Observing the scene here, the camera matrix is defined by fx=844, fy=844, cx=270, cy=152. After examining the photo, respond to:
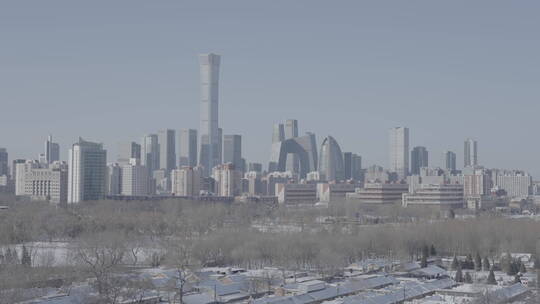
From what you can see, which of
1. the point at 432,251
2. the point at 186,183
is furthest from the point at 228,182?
the point at 432,251

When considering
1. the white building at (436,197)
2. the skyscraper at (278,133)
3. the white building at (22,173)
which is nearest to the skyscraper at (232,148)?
the skyscraper at (278,133)

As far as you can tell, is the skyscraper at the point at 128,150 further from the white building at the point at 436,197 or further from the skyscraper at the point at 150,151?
the white building at the point at 436,197

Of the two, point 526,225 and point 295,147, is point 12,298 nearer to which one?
point 526,225

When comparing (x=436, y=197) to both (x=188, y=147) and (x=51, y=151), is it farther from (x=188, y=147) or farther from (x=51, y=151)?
(x=188, y=147)

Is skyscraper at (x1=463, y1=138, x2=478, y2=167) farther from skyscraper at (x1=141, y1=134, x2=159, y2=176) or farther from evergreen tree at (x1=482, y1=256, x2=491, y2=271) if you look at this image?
evergreen tree at (x1=482, y1=256, x2=491, y2=271)

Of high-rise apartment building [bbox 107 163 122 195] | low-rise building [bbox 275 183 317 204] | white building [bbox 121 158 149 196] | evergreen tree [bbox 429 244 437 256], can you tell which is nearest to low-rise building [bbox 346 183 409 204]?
low-rise building [bbox 275 183 317 204]

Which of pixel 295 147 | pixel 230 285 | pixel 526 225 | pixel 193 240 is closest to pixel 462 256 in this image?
pixel 526 225

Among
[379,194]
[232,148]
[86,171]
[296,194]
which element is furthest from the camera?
[232,148]
